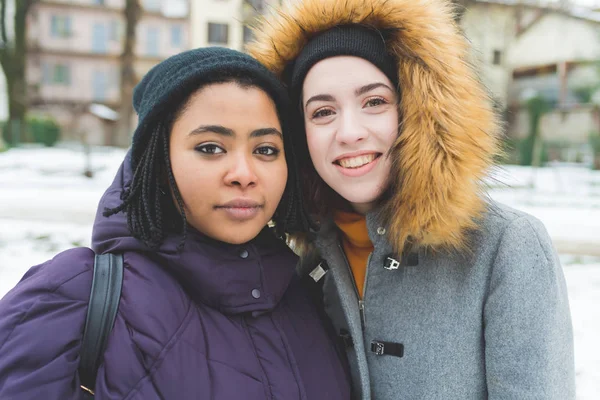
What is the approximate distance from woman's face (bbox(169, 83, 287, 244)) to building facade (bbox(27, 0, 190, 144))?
29.2 meters

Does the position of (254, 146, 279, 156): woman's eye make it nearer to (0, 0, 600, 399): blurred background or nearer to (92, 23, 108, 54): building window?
(0, 0, 600, 399): blurred background

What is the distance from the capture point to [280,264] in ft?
4.87

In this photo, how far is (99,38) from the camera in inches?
1143

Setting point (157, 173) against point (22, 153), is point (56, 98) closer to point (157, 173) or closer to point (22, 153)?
point (22, 153)

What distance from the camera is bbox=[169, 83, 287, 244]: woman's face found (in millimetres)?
1329

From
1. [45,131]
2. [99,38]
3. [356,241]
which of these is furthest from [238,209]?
[99,38]

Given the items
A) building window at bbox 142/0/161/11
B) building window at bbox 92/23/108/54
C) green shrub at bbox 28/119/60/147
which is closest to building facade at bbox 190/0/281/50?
building window at bbox 142/0/161/11

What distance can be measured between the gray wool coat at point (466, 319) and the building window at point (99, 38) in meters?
31.8

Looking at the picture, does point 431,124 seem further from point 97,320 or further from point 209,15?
point 209,15

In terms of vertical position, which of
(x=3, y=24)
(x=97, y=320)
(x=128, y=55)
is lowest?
(x=97, y=320)

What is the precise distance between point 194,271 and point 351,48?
0.88 metres

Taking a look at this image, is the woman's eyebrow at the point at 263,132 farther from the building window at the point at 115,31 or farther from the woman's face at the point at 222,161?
the building window at the point at 115,31

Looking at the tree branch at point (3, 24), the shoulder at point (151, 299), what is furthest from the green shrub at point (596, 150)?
the tree branch at point (3, 24)

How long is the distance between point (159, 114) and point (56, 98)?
1244 inches
